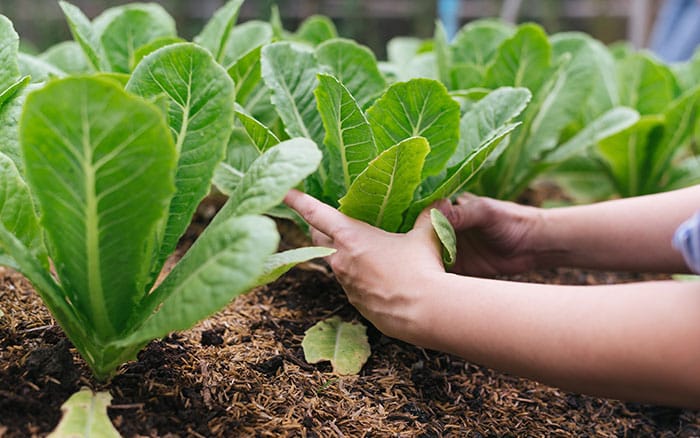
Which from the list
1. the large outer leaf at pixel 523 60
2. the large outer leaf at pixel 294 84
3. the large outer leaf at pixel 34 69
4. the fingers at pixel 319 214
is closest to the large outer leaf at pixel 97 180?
the fingers at pixel 319 214

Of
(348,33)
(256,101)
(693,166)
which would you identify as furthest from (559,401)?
(348,33)

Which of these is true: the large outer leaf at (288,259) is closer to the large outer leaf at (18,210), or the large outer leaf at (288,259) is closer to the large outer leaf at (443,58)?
the large outer leaf at (18,210)

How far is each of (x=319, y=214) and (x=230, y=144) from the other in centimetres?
37

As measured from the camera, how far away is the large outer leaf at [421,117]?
3.75 ft

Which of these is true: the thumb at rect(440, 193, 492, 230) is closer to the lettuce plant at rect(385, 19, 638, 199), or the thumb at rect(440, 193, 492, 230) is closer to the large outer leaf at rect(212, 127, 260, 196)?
the lettuce plant at rect(385, 19, 638, 199)

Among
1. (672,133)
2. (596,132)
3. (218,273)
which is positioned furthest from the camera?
(672,133)

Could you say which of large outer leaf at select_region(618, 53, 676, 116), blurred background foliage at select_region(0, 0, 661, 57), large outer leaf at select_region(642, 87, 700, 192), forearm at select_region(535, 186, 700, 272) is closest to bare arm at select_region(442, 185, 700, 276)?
forearm at select_region(535, 186, 700, 272)

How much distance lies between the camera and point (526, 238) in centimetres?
141

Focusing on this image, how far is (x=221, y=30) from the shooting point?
1.46 m

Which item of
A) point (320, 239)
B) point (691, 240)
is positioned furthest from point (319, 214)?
point (691, 240)

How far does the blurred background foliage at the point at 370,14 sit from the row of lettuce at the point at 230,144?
4415 mm

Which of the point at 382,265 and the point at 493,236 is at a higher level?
the point at 382,265

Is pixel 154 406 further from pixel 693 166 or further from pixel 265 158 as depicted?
pixel 693 166

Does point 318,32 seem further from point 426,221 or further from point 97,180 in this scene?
point 97,180
